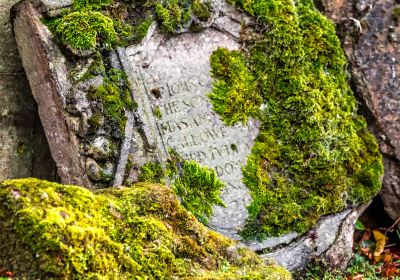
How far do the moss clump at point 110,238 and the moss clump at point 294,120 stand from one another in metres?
1.19

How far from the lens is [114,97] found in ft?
12.6

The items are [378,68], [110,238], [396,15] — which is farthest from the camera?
[396,15]

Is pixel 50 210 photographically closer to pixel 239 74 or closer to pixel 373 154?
pixel 239 74

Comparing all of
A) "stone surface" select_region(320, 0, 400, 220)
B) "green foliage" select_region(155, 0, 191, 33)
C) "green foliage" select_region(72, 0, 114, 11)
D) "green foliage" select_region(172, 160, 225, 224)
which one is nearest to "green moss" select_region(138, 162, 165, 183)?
"green foliage" select_region(172, 160, 225, 224)

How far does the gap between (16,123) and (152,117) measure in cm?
100

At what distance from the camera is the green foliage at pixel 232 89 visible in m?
4.26

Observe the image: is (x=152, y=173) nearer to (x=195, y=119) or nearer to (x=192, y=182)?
(x=192, y=182)

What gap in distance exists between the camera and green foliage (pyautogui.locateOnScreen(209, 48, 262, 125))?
426 cm

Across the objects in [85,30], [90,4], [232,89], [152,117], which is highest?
[90,4]

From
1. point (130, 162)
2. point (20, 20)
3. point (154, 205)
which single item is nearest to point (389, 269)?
point (130, 162)

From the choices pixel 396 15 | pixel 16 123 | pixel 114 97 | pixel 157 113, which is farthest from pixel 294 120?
pixel 16 123

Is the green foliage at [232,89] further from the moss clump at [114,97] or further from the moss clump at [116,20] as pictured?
the moss clump at [114,97]

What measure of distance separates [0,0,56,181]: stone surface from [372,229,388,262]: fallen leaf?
8.02 feet

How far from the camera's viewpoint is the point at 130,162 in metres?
3.80
